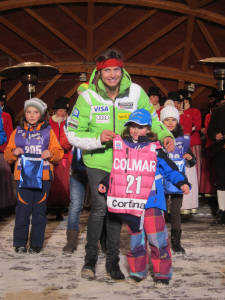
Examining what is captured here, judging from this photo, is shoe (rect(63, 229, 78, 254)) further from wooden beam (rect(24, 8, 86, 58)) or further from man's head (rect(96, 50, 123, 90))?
wooden beam (rect(24, 8, 86, 58))

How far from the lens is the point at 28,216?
17.0 feet

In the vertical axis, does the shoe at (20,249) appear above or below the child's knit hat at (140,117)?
below

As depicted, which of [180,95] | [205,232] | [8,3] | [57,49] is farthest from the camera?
[57,49]

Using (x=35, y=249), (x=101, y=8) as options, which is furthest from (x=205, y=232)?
(x=101, y=8)

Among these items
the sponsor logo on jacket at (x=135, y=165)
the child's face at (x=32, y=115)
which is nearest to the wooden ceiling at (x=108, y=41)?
the child's face at (x=32, y=115)

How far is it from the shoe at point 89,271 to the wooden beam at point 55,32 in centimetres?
Result: 1084

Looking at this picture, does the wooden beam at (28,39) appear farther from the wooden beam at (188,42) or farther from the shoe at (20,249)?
the shoe at (20,249)

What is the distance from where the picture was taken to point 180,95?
334 inches

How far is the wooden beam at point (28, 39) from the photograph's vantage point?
14.1 meters

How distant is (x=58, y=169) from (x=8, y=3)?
278 inches

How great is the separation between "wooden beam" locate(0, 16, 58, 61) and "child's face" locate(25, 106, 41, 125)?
30.9 ft

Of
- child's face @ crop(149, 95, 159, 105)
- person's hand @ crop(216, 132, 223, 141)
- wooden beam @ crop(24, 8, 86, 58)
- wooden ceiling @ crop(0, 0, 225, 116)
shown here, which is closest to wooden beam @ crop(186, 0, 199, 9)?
Result: wooden ceiling @ crop(0, 0, 225, 116)

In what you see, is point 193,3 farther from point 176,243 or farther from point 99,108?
point 99,108

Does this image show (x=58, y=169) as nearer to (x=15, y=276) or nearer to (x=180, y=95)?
(x=180, y=95)
